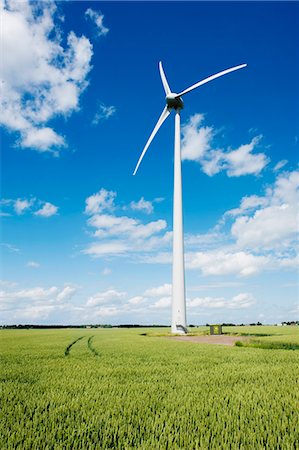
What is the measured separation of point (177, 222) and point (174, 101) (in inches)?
771

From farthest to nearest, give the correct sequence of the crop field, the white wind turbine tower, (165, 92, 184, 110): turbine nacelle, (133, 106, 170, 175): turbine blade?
(165, 92, 184, 110): turbine nacelle, (133, 106, 170, 175): turbine blade, the white wind turbine tower, the crop field

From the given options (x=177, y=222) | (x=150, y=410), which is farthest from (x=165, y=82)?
(x=150, y=410)

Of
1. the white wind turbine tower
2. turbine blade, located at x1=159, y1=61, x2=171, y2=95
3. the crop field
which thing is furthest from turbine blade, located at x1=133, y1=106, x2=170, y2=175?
the crop field

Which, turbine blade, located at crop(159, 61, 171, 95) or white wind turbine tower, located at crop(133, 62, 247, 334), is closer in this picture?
white wind turbine tower, located at crop(133, 62, 247, 334)

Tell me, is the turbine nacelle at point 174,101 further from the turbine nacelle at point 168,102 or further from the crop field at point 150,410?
the crop field at point 150,410

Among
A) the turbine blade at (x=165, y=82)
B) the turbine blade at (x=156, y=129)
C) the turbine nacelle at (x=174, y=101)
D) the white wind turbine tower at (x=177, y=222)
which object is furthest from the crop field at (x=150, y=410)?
the turbine blade at (x=165, y=82)

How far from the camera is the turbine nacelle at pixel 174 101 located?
5162 centimetres

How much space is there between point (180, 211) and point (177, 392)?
3913 centimetres

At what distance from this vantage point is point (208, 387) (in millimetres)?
8953

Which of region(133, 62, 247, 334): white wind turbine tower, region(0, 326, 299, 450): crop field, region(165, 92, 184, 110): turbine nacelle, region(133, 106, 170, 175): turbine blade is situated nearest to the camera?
region(0, 326, 299, 450): crop field

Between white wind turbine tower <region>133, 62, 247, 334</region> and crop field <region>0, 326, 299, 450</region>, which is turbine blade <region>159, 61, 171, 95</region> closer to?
white wind turbine tower <region>133, 62, 247, 334</region>

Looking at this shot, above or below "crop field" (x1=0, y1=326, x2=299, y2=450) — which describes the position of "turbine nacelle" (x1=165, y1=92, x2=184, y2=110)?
above

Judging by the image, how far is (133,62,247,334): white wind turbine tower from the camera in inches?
1731

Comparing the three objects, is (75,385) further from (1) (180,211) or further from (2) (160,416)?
(1) (180,211)
